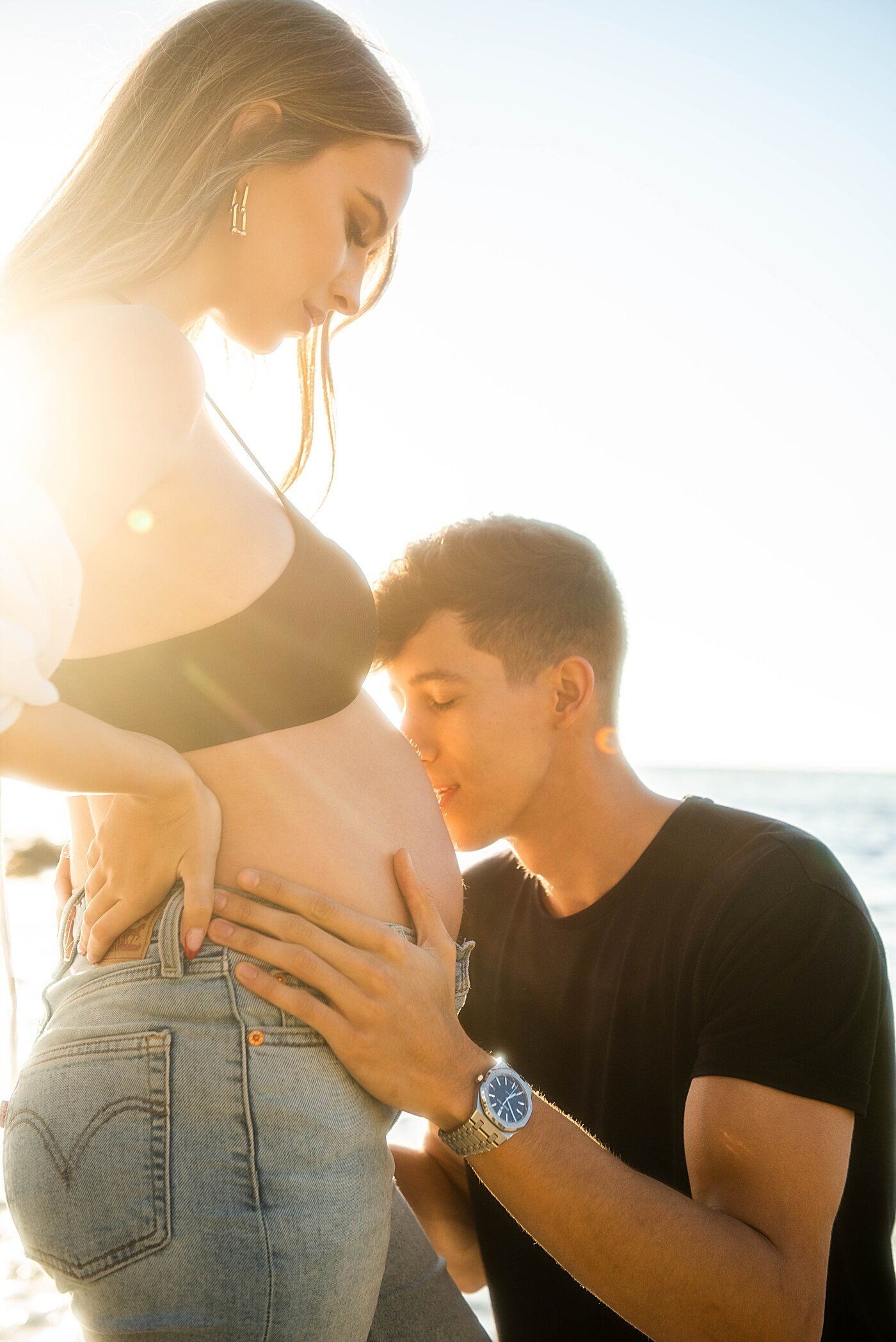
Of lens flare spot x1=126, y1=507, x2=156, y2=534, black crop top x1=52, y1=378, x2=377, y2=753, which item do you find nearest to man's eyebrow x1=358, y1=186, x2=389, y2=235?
black crop top x1=52, y1=378, x2=377, y2=753

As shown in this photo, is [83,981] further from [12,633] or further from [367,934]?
[12,633]

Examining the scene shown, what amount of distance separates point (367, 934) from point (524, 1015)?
1234 mm

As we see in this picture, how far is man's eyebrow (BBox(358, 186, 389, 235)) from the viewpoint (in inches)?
75.7

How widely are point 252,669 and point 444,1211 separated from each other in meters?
1.99

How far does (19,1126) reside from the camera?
1330 millimetres

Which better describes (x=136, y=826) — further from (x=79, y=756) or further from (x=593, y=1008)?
(x=593, y=1008)

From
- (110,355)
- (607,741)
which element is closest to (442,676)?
(607,741)

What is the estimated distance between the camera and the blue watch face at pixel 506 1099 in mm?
1815

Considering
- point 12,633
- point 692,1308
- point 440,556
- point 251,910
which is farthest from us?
point 440,556

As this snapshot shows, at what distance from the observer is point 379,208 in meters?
1.96

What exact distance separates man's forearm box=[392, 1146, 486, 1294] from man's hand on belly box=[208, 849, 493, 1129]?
1139 millimetres

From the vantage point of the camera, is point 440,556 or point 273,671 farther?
point 440,556

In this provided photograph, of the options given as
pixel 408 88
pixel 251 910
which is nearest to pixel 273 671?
pixel 251 910

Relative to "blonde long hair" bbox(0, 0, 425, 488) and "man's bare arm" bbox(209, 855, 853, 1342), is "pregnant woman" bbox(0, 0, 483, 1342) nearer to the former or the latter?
"blonde long hair" bbox(0, 0, 425, 488)
